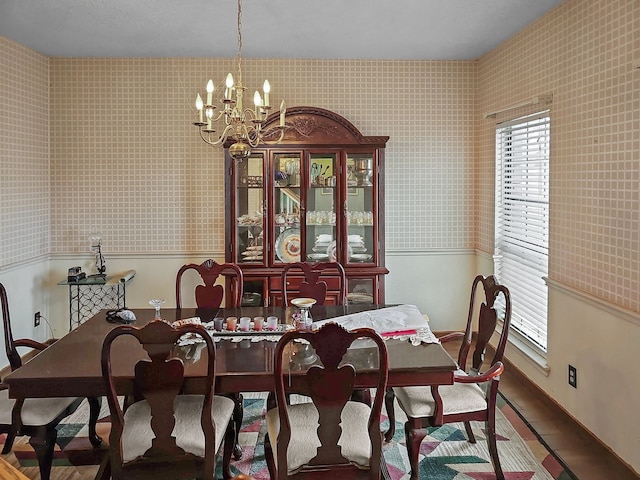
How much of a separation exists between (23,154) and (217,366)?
3.04 meters

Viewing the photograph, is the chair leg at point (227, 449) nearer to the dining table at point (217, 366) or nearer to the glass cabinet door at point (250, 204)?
the dining table at point (217, 366)

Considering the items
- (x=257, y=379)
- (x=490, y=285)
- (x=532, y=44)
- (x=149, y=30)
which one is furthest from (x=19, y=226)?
(x=532, y=44)

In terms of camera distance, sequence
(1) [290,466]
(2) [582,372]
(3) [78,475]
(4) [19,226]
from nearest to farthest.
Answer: (1) [290,466], (3) [78,475], (2) [582,372], (4) [19,226]

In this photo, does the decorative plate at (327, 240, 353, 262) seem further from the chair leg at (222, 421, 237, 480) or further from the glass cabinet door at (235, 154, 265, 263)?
the chair leg at (222, 421, 237, 480)

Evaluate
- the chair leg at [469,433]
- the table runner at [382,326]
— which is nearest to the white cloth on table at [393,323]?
the table runner at [382,326]

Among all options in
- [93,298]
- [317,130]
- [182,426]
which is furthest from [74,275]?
[182,426]

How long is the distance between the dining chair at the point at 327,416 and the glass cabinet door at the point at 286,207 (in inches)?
88.4

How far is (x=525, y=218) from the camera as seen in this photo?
4164 mm

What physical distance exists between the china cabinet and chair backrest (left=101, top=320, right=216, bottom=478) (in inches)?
94.2

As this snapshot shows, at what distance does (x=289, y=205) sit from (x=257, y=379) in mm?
2506

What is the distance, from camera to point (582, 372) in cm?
321

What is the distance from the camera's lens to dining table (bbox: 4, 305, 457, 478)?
Answer: 223cm

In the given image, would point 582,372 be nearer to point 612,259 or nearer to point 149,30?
point 612,259

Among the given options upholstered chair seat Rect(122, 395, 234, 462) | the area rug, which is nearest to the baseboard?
the area rug
